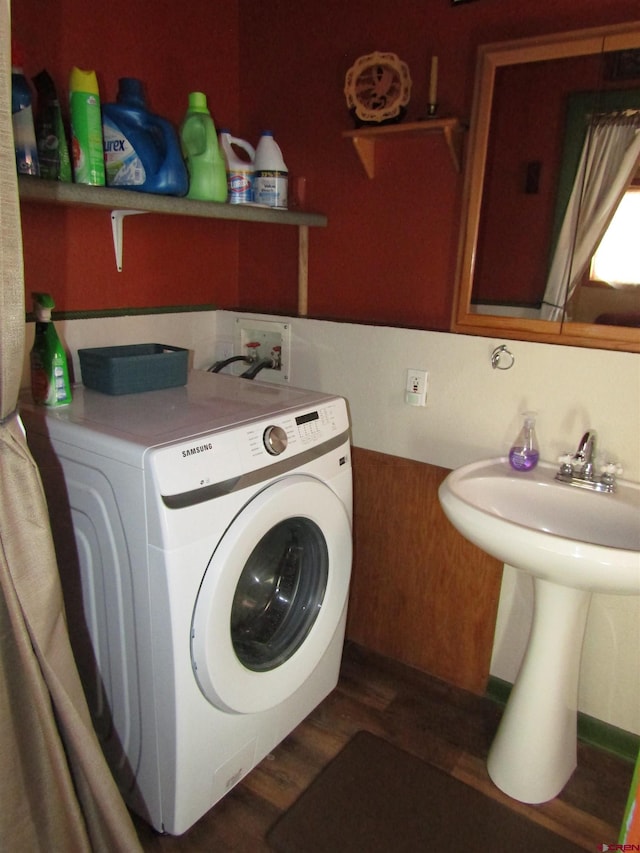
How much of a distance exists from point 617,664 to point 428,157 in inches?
59.7

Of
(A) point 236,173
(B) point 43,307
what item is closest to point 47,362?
(B) point 43,307

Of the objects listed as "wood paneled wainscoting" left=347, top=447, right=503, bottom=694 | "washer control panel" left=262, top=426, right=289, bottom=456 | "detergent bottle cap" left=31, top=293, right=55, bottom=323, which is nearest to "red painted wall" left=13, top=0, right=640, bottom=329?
"detergent bottle cap" left=31, top=293, right=55, bottom=323

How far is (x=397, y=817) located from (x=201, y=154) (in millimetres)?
1798

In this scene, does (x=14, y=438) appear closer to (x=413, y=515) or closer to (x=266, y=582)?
(x=266, y=582)

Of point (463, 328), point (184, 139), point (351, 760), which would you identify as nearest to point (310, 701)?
point (351, 760)

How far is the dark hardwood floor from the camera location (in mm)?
1454

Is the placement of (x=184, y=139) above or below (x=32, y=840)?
above

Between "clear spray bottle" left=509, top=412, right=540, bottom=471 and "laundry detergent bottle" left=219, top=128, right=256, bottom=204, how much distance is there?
1.03 m

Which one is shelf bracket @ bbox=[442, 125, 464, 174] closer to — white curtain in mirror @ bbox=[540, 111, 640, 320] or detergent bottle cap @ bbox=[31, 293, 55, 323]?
white curtain in mirror @ bbox=[540, 111, 640, 320]

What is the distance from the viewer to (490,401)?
166 centimetres

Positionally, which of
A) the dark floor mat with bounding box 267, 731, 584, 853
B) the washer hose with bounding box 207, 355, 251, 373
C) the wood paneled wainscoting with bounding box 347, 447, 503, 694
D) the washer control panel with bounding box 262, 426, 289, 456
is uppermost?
the washer hose with bounding box 207, 355, 251, 373

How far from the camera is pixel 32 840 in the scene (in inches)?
44.2

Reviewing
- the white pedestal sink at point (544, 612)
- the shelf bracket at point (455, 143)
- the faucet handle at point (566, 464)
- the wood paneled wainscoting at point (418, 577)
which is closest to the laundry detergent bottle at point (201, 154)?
the shelf bracket at point (455, 143)

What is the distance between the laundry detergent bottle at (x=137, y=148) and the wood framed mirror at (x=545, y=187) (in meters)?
0.79
